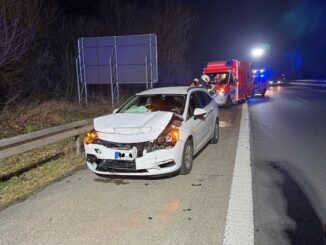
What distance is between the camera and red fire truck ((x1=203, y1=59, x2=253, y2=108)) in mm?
18263

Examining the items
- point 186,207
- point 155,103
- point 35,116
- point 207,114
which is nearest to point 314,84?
point 35,116

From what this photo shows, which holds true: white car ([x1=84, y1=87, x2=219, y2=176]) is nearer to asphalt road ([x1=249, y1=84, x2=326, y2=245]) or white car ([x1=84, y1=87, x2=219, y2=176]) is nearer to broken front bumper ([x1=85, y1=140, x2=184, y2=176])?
broken front bumper ([x1=85, y1=140, x2=184, y2=176])

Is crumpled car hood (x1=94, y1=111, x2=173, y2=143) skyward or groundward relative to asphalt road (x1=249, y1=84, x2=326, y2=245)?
skyward

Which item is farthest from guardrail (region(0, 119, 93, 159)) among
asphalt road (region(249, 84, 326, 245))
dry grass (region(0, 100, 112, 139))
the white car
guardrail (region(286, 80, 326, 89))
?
guardrail (region(286, 80, 326, 89))

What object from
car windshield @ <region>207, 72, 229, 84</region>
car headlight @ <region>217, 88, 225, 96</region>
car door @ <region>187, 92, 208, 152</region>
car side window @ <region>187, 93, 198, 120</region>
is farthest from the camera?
car windshield @ <region>207, 72, 229, 84</region>

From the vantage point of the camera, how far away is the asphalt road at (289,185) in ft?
13.3

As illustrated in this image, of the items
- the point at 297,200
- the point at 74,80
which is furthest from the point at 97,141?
the point at 74,80

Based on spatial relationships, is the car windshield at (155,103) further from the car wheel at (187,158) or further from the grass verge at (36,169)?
the grass verge at (36,169)

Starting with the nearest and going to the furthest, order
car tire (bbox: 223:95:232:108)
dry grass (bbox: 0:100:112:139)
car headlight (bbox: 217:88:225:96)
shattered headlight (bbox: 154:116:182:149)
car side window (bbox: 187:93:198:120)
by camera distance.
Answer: shattered headlight (bbox: 154:116:182:149) → car side window (bbox: 187:93:198:120) → dry grass (bbox: 0:100:112:139) → car headlight (bbox: 217:88:225:96) → car tire (bbox: 223:95:232:108)

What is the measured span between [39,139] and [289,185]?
4558mm

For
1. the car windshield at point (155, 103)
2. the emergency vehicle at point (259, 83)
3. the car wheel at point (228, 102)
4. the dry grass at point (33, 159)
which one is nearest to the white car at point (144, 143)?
the car windshield at point (155, 103)

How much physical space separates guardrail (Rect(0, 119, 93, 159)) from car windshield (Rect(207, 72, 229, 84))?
11.7 meters

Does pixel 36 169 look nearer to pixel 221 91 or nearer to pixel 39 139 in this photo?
pixel 39 139

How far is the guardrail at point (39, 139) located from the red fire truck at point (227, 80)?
10.7m
